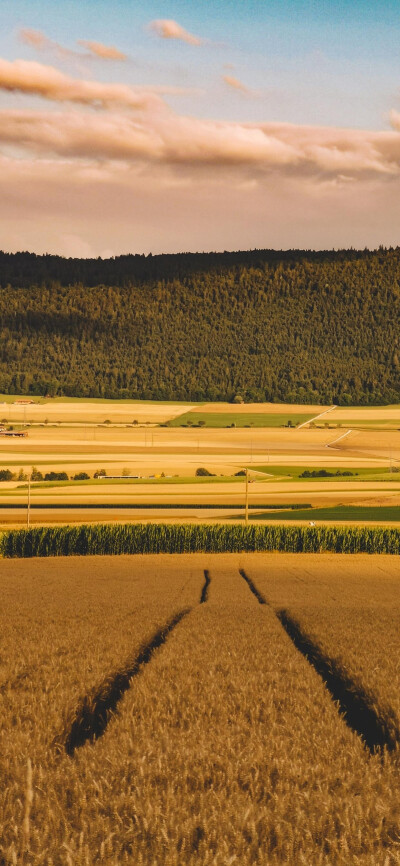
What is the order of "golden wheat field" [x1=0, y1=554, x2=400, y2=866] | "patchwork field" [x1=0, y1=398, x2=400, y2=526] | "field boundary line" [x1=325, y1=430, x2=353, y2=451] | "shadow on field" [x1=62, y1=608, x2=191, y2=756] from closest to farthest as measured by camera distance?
1. "golden wheat field" [x1=0, y1=554, x2=400, y2=866]
2. "shadow on field" [x1=62, y1=608, x2=191, y2=756]
3. "patchwork field" [x1=0, y1=398, x2=400, y2=526]
4. "field boundary line" [x1=325, y1=430, x2=353, y2=451]

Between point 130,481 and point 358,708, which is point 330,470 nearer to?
point 130,481

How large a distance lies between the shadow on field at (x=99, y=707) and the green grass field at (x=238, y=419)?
154 metres

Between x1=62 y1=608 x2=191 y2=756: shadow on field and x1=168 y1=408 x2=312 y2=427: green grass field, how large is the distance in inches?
6075

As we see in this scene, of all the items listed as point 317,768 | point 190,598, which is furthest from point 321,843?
point 190,598

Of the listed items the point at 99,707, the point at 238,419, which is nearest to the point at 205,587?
the point at 99,707

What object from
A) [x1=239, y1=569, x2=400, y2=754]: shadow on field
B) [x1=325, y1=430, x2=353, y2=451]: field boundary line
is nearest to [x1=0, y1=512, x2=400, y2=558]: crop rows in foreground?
[x1=239, y1=569, x2=400, y2=754]: shadow on field

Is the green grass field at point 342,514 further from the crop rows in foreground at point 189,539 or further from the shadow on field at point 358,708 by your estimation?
the shadow on field at point 358,708

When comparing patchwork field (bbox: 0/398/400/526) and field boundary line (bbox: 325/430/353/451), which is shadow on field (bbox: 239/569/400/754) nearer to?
patchwork field (bbox: 0/398/400/526)

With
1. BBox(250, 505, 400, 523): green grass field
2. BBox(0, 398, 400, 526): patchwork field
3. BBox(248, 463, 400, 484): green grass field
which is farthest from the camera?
BBox(248, 463, 400, 484): green grass field

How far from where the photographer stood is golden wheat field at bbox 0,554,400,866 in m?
5.73

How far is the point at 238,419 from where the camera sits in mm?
176500

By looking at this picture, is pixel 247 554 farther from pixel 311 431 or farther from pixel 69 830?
pixel 311 431

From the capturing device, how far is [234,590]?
3206 cm

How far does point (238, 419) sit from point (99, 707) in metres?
167
